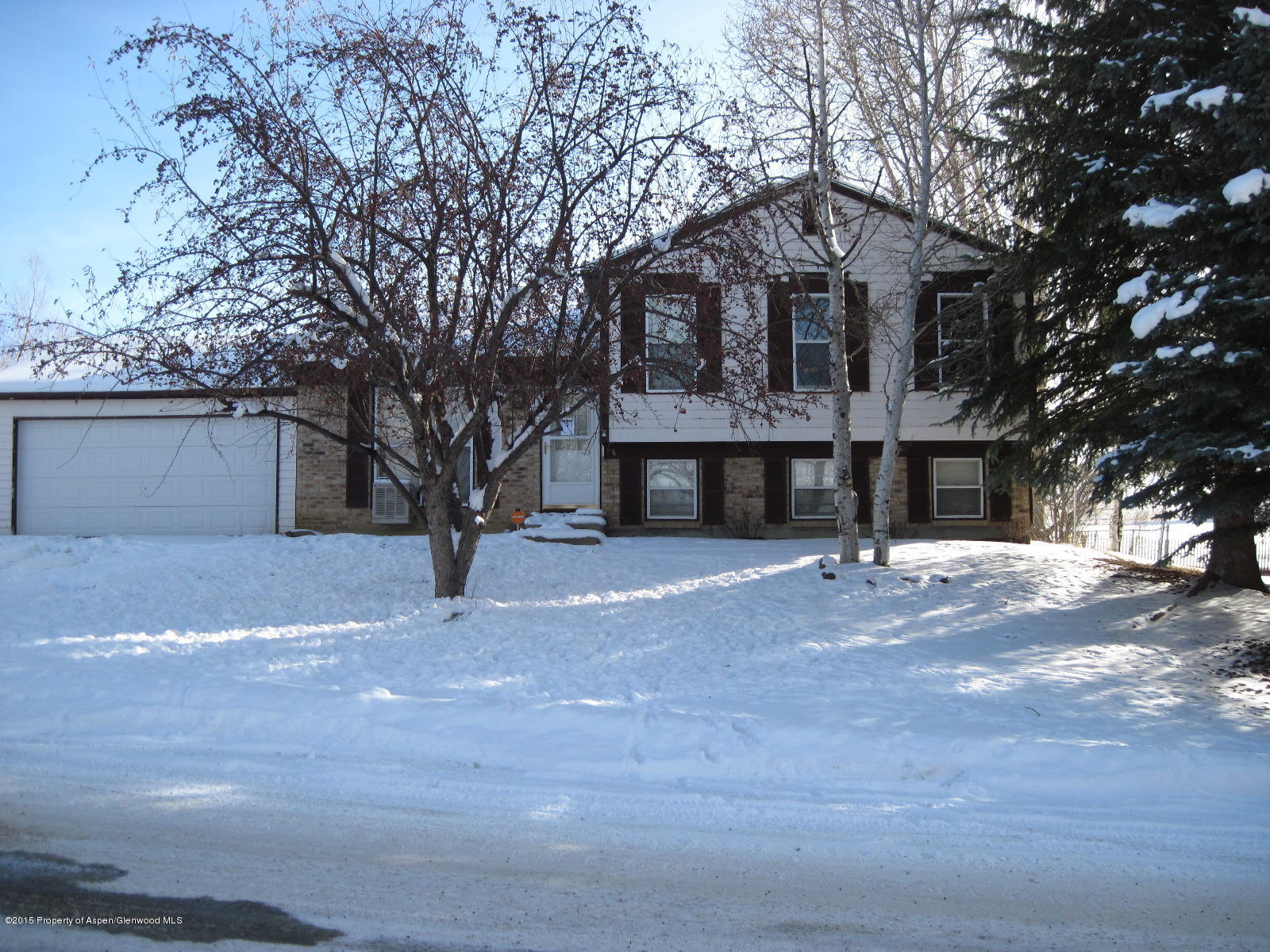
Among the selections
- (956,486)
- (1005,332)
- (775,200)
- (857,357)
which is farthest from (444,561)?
(956,486)

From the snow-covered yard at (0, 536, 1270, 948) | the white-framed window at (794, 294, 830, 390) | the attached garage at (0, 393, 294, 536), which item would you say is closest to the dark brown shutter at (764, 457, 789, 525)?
the white-framed window at (794, 294, 830, 390)

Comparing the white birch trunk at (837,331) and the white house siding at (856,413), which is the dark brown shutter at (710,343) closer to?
the white birch trunk at (837,331)

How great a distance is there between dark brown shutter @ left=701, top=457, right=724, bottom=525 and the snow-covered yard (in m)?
4.98

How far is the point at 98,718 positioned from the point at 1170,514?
32.5 ft

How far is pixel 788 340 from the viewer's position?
16703 millimetres

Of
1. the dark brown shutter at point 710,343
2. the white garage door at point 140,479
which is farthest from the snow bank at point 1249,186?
the white garage door at point 140,479

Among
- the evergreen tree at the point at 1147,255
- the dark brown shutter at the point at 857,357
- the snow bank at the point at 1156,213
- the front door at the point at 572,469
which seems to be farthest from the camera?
the front door at the point at 572,469

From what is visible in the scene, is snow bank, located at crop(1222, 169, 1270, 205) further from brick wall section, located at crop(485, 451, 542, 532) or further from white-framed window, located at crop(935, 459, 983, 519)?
brick wall section, located at crop(485, 451, 542, 532)

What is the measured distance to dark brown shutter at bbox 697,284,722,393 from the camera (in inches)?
391

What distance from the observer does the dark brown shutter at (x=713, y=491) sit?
1738 centimetres

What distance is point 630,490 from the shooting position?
57.1 feet

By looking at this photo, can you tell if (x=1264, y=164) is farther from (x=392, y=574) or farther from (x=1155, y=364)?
(x=392, y=574)

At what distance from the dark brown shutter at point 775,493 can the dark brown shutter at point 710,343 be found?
7.24 meters

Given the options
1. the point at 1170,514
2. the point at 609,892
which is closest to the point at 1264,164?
the point at 1170,514
